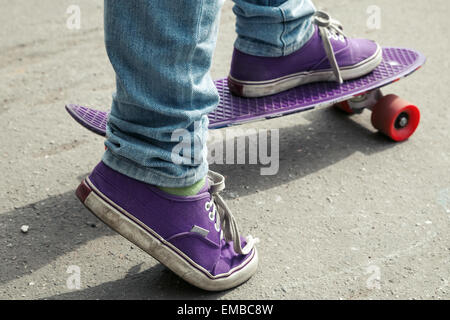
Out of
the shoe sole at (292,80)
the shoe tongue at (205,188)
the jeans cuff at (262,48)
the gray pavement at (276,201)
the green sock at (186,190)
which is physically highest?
the jeans cuff at (262,48)

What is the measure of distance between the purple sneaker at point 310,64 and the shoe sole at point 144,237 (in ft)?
2.97

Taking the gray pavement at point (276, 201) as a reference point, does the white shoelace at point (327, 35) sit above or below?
above

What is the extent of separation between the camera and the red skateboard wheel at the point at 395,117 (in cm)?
253

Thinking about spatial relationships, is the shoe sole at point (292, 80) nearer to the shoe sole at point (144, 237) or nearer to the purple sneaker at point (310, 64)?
the purple sneaker at point (310, 64)

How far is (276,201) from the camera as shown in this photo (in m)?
2.21

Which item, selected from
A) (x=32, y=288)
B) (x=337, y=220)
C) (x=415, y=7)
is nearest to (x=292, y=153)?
(x=337, y=220)

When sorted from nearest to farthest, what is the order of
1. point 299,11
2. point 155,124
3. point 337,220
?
1. point 155,124
2. point 337,220
3. point 299,11

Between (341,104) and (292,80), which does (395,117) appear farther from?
(292,80)

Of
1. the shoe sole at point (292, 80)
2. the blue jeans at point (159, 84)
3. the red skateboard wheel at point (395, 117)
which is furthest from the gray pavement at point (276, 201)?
the blue jeans at point (159, 84)

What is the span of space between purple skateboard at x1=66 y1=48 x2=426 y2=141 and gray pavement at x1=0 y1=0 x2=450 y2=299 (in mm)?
107

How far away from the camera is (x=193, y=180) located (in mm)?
1647

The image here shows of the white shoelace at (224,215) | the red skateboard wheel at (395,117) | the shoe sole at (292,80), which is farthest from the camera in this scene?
the red skateboard wheel at (395,117)

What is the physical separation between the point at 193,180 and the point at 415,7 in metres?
2.86
